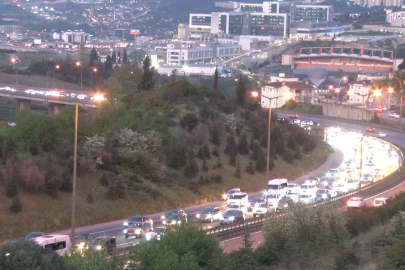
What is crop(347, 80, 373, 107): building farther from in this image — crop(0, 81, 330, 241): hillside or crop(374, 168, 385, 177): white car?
crop(374, 168, 385, 177): white car

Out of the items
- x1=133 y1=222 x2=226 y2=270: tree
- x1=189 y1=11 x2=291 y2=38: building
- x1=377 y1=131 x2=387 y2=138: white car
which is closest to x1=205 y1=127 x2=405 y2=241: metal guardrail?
x1=133 y1=222 x2=226 y2=270: tree

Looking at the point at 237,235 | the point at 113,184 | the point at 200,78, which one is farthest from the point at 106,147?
the point at 200,78

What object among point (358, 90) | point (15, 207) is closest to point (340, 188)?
point (15, 207)

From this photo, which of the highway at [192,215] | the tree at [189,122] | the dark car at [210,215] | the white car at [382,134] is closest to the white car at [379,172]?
the highway at [192,215]

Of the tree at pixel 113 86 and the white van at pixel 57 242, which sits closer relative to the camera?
the white van at pixel 57 242

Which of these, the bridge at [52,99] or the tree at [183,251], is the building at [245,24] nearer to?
the bridge at [52,99]

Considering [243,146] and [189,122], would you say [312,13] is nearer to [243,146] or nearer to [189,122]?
[189,122]
